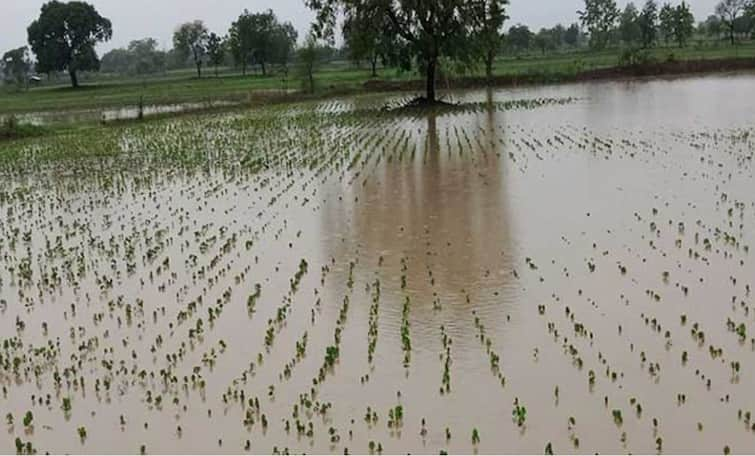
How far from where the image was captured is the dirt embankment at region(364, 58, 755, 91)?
5097 cm

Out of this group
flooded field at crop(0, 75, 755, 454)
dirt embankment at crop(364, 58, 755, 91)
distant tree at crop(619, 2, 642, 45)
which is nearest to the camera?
flooded field at crop(0, 75, 755, 454)

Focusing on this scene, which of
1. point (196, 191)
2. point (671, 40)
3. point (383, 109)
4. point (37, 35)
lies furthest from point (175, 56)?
point (196, 191)

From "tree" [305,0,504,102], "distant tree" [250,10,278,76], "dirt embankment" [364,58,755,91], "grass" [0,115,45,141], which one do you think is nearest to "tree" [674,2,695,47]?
"dirt embankment" [364,58,755,91]

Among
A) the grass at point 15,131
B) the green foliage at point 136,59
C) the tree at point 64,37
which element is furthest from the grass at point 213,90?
the green foliage at point 136,59

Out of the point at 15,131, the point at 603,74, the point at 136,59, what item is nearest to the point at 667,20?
the point at 603,74

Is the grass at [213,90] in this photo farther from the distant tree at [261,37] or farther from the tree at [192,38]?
the tree at [192,38]

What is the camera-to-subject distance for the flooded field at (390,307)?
684cm

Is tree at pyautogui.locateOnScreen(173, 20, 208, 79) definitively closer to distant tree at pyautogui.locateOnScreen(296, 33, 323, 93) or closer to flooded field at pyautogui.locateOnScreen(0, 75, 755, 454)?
distant tree at pyautogui.locateOnScreen(296, 33, 323, 93)

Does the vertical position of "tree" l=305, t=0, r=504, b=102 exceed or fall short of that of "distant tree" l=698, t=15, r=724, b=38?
it falls short

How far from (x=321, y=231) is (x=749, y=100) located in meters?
24.7

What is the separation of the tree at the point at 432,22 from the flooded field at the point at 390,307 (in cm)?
1670

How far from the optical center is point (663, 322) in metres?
8.73

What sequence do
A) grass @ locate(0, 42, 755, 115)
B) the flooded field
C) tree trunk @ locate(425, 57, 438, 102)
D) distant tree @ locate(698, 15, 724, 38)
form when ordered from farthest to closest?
distant tree @ locate(698, 15, 724, 38), grass @ locate(0, 42, 755, 115), tree trunk @ locate(425, 57, 438, 102), the flooded field

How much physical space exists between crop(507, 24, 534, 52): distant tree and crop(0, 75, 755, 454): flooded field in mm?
78218
